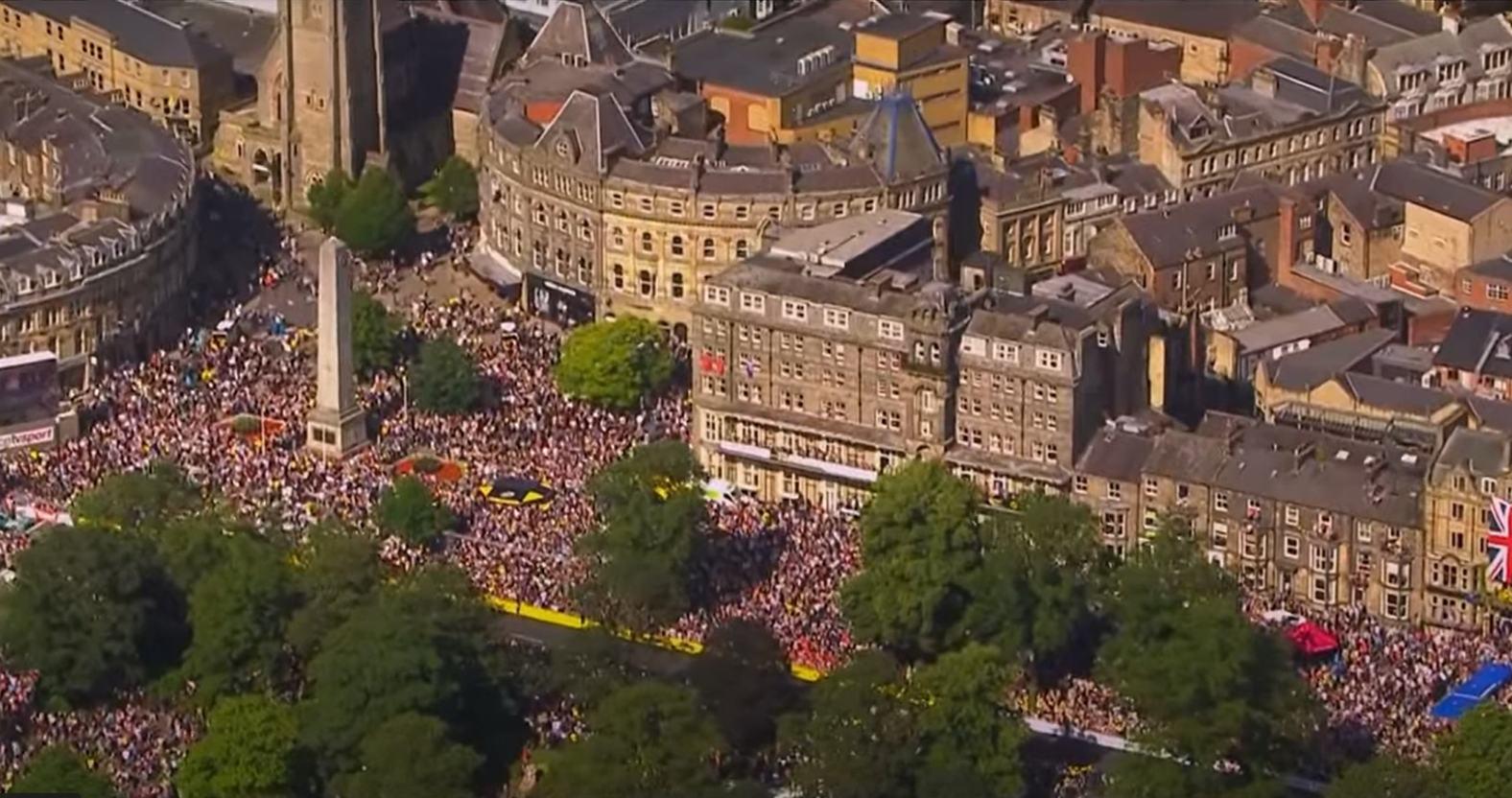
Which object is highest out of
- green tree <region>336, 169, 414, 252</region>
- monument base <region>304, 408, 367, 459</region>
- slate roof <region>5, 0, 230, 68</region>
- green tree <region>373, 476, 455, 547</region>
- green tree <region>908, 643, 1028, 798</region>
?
green tree <region>908, 643, 1028, 798</region>

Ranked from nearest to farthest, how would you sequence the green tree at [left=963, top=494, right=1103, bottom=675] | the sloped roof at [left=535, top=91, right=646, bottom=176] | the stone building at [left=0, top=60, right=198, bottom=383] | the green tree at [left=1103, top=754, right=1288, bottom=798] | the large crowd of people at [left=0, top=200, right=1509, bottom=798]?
1. the green tree at [left=1103, top=754, right=1288, bottom=798]
2. the large crowd of people at [left=0, top=200, right=1509, bottom=798]
3. the green tree at [left=963, top=494, right=1103, bottom=675]
4. the stone building at [left=0, top=60, right=198, bottom=383]
5. the sloped roof at [left=535, top=91, right=646, bottom=176]

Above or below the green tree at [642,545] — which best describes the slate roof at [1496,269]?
below

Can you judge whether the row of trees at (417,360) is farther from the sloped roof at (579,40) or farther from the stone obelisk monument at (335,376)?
the sloped roof at (579,40)

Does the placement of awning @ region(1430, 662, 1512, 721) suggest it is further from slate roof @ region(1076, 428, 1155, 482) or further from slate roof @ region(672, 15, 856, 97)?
slate roof @ region(672, 15, 856, 97)

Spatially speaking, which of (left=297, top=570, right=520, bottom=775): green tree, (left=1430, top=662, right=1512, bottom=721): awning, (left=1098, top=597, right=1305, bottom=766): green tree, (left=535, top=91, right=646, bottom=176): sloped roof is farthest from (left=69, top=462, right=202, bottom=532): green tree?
(left=1430, top=662, right=1512, bottom=721): awning

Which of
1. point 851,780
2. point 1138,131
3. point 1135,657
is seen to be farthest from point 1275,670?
point 1138,131

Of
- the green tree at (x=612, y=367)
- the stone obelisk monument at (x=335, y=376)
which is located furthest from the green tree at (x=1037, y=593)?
the stone obelisk monument at (x=335, y=376)

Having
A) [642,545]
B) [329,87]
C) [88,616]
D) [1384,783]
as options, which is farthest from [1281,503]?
[329,87]

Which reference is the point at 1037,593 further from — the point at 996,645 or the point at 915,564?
the point at 915,564
